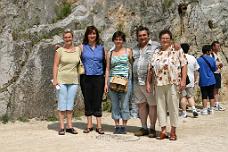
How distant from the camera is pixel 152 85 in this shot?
830 centimetres

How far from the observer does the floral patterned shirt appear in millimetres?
7973

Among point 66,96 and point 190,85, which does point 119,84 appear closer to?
point 66,96

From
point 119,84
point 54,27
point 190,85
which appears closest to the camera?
point 119,84

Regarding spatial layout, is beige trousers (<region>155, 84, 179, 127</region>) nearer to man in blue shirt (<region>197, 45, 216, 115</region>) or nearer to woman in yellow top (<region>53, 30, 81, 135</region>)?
woman in yellow top (<region>53, 30, 81, 135</region>)

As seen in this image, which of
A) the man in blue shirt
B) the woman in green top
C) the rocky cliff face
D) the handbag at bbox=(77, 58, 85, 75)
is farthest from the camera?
the man in blue shirt

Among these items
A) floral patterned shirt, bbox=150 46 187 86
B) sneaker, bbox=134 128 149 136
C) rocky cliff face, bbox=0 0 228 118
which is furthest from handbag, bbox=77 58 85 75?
rocky cliff face, bbox=0 0 228 118

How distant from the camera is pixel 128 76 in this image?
8562mm

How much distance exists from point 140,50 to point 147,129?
167cm

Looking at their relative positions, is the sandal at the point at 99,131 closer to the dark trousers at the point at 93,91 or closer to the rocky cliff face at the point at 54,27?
the dark trousers at the point at 93,91

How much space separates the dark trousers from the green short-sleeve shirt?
0.86ft

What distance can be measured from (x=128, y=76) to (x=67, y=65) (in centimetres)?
131

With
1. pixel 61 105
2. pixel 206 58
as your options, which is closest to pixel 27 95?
pixel 61 105

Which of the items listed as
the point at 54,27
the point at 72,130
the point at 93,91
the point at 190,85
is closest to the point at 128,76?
the point at 93,91

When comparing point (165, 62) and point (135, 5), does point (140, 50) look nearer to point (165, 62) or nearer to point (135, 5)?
point (165, 62)
